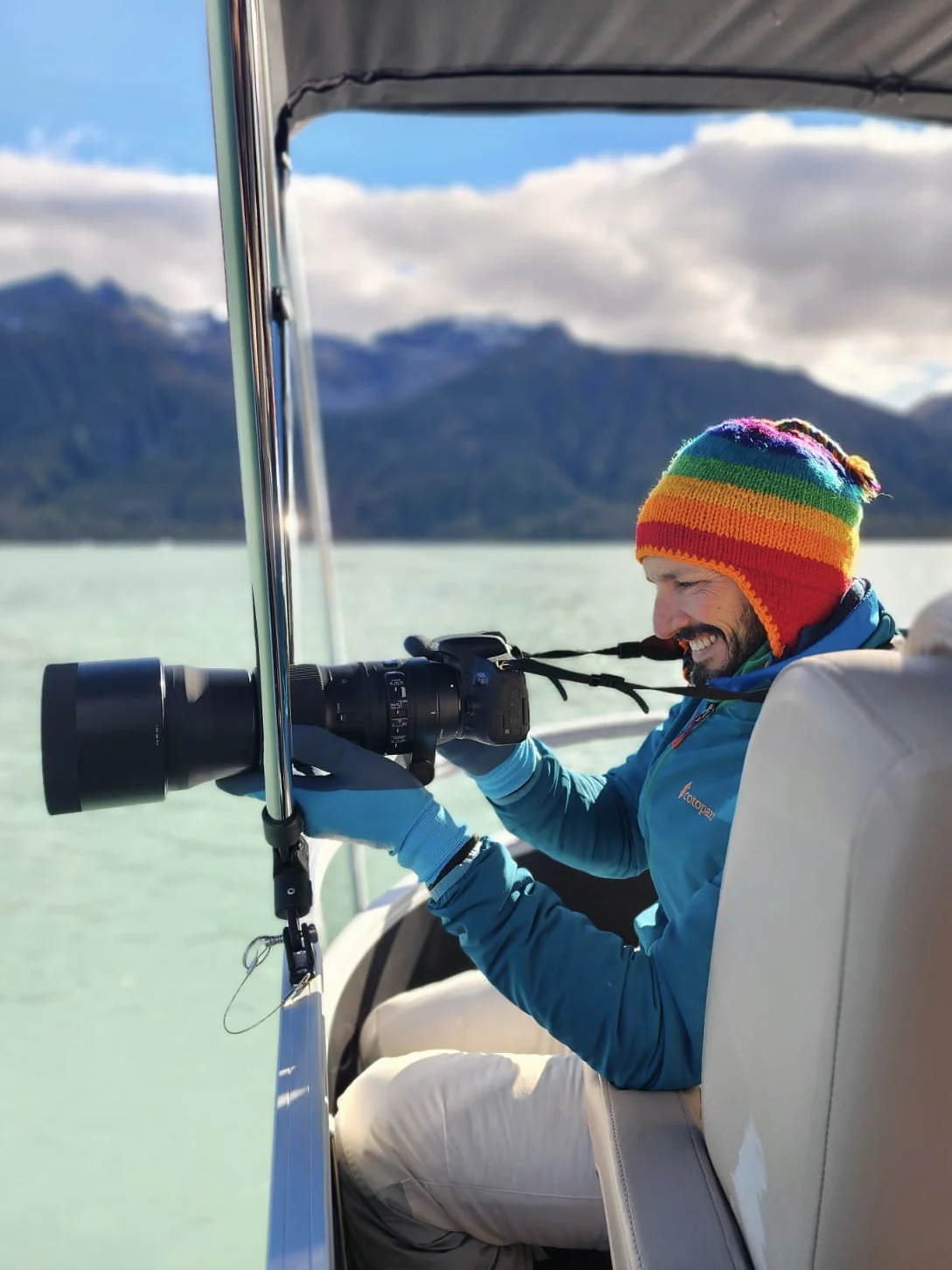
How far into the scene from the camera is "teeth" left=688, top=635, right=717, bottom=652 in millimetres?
1044

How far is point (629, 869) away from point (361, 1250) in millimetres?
507

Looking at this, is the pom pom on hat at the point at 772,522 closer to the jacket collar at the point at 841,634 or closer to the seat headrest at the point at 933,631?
the jacket collar at the point at 841,634

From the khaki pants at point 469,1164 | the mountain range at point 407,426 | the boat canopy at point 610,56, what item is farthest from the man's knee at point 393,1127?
the mountain range at point 407,426

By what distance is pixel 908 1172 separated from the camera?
1.89ft

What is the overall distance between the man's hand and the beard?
30 cm

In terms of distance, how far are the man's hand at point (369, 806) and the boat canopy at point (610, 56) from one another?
0.87 meters

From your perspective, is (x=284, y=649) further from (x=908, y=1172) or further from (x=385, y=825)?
(x=908, y=1172)

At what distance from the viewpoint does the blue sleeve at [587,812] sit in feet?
3.92

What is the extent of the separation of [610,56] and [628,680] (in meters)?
0.96

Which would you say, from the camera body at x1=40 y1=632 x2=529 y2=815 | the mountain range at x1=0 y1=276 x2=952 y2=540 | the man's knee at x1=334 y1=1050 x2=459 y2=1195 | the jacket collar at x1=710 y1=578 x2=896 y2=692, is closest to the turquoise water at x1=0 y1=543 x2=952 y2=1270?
the jacket collar at x1=710 y1=578 x2=896 y2=692

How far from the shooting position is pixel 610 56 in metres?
1.48

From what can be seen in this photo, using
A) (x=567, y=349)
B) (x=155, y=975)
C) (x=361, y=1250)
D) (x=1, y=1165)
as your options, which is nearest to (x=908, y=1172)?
(x=361, y=1250)

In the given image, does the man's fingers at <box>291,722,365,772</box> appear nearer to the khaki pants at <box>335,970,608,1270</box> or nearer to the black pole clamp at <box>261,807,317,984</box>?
the black pole clamp at <box>261,807,317,984</box>

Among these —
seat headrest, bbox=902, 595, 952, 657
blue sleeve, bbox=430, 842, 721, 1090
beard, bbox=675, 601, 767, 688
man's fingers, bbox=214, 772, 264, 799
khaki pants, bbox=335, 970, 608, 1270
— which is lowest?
khaki pants, bbox=335, 970, 608, 1270
